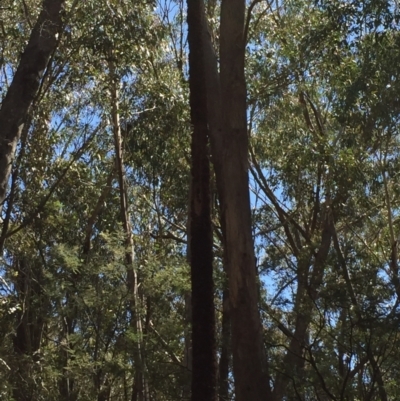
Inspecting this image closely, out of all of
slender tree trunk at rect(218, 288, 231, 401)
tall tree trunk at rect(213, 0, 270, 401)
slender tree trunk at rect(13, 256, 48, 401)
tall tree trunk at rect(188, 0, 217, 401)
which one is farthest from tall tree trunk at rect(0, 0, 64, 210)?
slender tree trunk at rect(218, 288, 231, 401)

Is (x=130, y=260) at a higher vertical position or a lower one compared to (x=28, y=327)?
higher

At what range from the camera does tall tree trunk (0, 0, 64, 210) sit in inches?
323

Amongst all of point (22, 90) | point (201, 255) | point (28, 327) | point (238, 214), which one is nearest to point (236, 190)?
point (238, 214)

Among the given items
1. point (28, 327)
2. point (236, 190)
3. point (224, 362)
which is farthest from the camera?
point (28, 327)

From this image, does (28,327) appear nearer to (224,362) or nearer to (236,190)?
(224,362)

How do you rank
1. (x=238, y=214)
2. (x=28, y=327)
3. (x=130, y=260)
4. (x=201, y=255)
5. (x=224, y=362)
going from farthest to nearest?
(x=28, y=327) → (x=130, y=260) → (x=224, y=362) → (x=238, y=214) → (x=201, y=255)

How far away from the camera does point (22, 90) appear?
28.3 ft

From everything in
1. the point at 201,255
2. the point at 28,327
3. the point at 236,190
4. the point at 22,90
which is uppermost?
the point at 22,90

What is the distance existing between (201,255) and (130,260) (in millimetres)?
4508

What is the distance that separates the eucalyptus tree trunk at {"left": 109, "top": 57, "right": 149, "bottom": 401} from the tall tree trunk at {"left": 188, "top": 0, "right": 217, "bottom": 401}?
7.97ft

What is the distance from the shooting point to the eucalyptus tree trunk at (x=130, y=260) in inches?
468

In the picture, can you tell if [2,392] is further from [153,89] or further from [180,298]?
[153,89]

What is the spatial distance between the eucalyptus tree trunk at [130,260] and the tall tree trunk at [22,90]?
1986 millimetres

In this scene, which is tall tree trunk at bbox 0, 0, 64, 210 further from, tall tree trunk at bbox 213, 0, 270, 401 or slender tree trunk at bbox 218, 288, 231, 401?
→ slender tree trunk at bbox 218, 288, 231, 401
